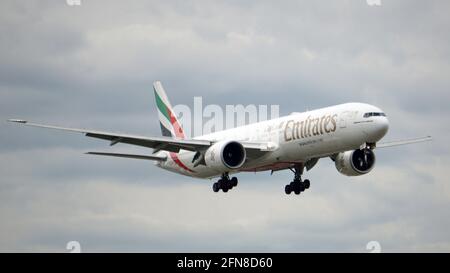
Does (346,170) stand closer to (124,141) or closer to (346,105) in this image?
(346,105)

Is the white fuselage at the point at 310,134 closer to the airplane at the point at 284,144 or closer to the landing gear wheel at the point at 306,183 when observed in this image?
the airplane at the point at 284,144

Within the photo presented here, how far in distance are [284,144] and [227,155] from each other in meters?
3.94

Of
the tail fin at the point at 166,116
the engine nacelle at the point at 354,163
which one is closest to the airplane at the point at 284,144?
the engine nacelle at the point at 354,163

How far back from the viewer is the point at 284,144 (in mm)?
74500

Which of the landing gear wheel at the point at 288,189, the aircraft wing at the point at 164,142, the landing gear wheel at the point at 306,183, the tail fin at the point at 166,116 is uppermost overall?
the tail fin at the point at 166,116

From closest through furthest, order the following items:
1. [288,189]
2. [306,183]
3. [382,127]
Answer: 1. [382,127]
2. [306,183]
3. [288,189]

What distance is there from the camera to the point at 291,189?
267 ft

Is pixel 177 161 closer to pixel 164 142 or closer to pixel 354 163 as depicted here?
pixel 164 142

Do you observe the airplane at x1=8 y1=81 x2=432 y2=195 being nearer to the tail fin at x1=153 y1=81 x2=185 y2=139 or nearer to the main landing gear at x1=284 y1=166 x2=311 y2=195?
the main landing gear at x1=284 y1=166 x2=311 y2=195

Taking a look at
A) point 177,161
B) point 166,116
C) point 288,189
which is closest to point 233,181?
point 288,189

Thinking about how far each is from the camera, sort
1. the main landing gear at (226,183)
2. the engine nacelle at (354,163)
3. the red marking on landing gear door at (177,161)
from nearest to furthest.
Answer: the engine nacelle at (354,163) → the main landing gear at (226,183) → the red marking on landing gear door at (177,161)

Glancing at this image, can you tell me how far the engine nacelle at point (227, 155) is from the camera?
74562 millimetres

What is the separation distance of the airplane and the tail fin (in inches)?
263
